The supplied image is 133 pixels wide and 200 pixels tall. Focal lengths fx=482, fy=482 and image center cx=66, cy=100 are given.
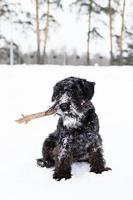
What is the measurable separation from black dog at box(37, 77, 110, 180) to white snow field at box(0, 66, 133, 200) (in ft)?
0.64

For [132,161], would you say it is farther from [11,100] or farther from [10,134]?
[11,100]

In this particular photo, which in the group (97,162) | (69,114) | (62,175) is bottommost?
(62,175)

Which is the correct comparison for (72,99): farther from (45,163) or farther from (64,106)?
(45,163)

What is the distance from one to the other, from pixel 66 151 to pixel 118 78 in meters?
9.85

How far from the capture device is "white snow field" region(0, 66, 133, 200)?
6.00 m

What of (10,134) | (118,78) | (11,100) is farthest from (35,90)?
(10,134)

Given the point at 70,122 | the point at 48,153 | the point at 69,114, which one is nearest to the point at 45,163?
the point at 48,153

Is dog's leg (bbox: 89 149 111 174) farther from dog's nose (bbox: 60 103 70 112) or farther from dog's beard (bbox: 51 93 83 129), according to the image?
dog's nose (bbox: 60 103 70 112)

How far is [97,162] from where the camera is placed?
21.2 ft

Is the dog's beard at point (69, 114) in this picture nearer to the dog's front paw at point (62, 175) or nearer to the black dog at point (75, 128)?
the black dog at point (75, 128)

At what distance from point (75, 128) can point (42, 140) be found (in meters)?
2.34

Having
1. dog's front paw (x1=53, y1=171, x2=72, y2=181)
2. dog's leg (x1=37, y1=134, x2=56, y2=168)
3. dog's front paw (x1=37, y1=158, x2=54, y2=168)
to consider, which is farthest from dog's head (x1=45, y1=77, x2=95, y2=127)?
dog's front paw (x1=37, y1=158, x2=54, y2=168)

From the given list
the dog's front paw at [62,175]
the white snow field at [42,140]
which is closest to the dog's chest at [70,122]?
the dog's front paw at [62,175]

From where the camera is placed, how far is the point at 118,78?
15.9 metres
